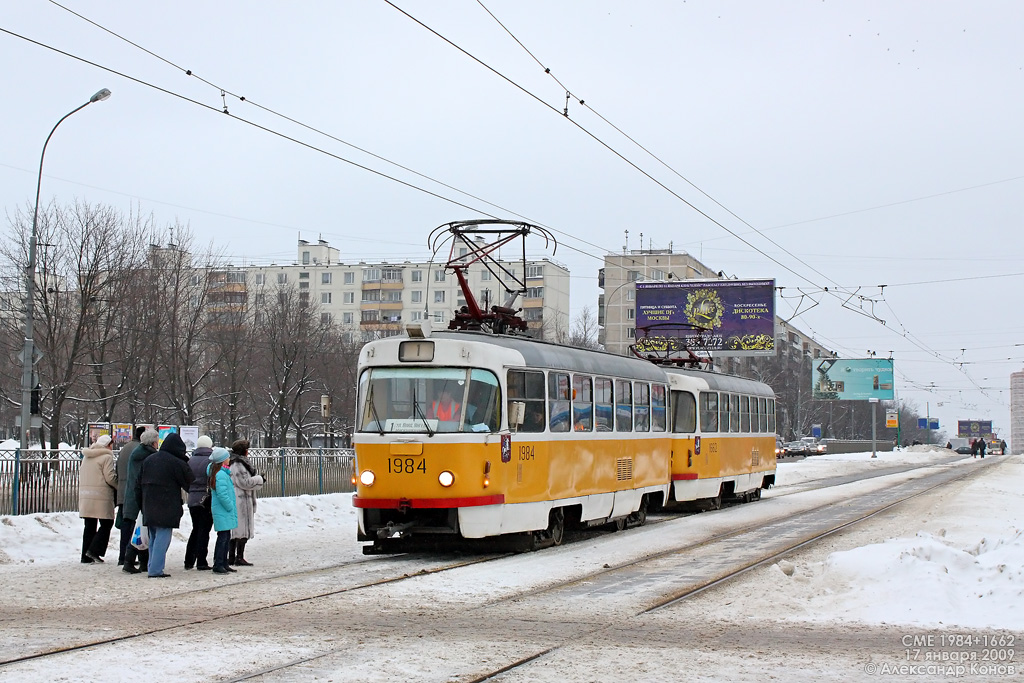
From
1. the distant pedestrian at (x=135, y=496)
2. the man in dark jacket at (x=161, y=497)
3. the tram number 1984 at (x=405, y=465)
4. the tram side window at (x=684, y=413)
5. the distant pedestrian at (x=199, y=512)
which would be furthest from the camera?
the tram side window at (x=684, y=413)

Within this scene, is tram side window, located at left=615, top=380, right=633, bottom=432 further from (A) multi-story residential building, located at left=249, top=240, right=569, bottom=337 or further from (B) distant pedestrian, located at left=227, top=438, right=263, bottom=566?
(A) multi-story residential building, located at left=249, top=240, right=569, bottom=337

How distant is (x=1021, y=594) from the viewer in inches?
412

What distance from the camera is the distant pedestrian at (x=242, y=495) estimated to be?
1432 centimetres

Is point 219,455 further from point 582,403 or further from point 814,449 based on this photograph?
point 814,449

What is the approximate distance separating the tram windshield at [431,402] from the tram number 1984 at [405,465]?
36 cm

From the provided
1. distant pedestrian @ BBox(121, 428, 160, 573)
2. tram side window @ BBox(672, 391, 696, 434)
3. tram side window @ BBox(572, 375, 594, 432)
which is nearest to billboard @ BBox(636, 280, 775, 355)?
tram side window @ BBox(672, 391, 696, 434)

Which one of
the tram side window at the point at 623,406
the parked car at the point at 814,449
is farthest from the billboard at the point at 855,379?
the tram side window at the point at 623,406

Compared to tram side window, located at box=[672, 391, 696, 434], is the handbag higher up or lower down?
lower down

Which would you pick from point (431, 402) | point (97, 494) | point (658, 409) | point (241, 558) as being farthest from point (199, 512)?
point (658, 409)

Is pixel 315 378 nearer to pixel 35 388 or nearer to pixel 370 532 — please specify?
pixel 35 388

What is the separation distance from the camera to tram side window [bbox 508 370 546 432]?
15577 millimetres

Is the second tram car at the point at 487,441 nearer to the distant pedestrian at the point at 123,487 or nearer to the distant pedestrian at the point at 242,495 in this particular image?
the distant pedestrian at the point at 242,495

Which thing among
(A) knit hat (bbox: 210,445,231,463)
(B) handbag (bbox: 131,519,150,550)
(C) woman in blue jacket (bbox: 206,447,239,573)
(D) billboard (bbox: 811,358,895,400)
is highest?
(D) billboard (bbox: 811,358,895,400)

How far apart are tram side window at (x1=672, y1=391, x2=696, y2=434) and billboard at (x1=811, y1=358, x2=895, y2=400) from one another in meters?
58.4
